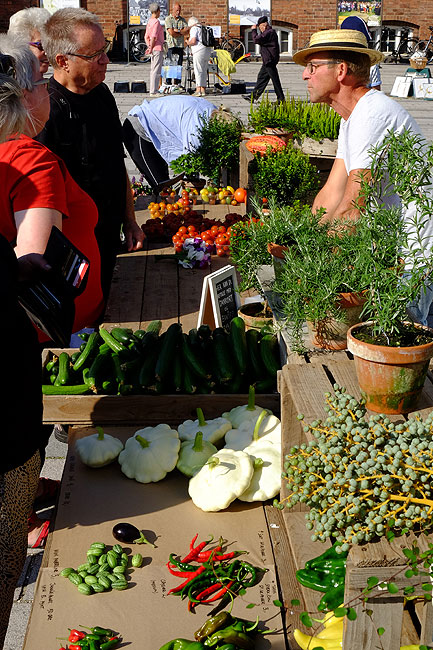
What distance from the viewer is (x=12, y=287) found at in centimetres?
208

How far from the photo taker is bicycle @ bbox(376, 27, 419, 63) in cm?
2692

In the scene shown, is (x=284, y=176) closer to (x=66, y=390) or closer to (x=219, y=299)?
(x=219, y=299)

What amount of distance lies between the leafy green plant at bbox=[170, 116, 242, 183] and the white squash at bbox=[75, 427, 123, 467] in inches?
187

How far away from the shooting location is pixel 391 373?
184 centimetres

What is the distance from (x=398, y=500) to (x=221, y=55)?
2021 cm

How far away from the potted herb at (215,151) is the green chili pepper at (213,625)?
5.58 m

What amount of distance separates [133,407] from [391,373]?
1.45 meters

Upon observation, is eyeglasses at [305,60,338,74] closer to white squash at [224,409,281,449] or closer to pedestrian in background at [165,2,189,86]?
white squash at [224,409,281,449]


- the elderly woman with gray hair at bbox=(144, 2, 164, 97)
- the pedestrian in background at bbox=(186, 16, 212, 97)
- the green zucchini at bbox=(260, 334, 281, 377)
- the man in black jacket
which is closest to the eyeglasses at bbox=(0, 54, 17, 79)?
the green zucchini at bbox=(260, 334, 281, 377)

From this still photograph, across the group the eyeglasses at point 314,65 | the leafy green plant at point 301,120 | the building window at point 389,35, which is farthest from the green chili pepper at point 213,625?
the building window at point 389,35

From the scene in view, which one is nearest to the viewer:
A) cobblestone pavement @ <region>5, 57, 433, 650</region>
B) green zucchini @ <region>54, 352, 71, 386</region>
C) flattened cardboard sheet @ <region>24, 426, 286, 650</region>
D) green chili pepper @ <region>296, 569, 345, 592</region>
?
green chili pepper @ <region>296, 569, 345, 592</region>

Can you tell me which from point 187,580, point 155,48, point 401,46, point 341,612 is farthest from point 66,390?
point 401,46

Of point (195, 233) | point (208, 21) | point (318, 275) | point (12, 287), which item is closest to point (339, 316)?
point (318, 275)

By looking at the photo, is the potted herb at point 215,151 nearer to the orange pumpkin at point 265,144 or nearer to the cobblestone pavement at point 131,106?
the orange pumpkin at point 265,144
